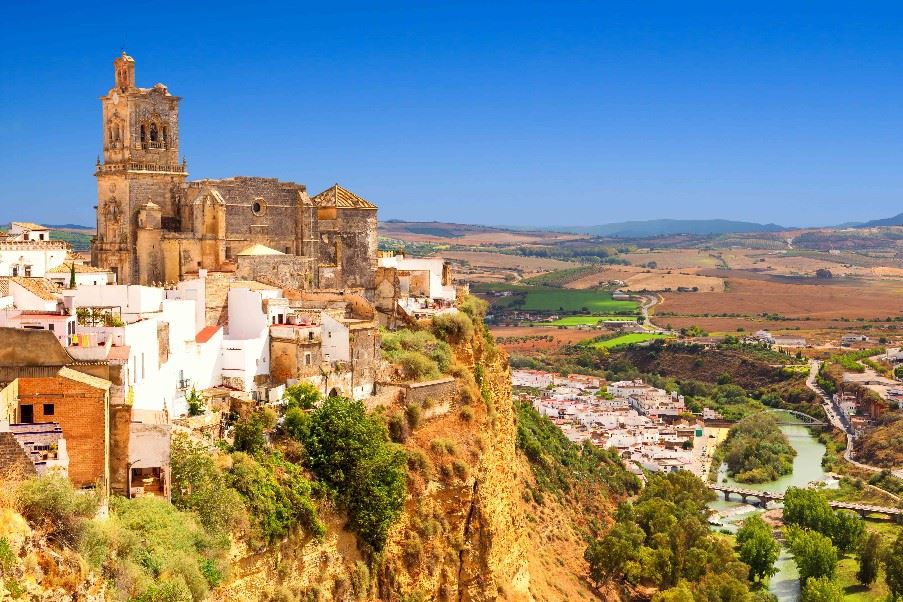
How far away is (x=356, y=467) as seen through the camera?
71.1 ft

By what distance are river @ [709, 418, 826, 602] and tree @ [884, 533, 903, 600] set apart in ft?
13.6

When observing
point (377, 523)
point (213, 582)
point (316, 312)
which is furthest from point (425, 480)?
point (213, 582)

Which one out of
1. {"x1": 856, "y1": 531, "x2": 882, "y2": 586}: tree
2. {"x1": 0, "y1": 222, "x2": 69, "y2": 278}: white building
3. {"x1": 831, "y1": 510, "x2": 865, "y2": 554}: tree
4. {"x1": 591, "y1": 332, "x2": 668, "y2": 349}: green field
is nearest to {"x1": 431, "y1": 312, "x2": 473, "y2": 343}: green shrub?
{"x1": 0, "y1": 222, "x2": 69, "y2": 278}: white building

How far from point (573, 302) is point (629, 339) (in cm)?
4113

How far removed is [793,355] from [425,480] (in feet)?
325

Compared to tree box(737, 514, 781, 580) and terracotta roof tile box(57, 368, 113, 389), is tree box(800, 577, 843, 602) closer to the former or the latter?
tree box(737, 514, 781, 580)

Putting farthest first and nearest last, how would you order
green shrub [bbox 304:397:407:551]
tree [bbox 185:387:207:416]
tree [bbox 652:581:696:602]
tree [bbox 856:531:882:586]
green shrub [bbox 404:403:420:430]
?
1. tree [bbox 856:531:882:586]
2. tree [bbox 652:581:696:602]
3. green shrub [bbox 404:403:420:430]
4. green shrub [bbox 304:397:407:551]
5. tree [bbox 185:387:207:416]

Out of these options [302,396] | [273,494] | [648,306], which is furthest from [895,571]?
[648,306]

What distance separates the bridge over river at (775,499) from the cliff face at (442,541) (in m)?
37.2

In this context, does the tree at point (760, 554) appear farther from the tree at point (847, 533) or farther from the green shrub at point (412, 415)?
the green shrub at point (412, 415)

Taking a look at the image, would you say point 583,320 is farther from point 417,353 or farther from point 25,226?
point 417,353

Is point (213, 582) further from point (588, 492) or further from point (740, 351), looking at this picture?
point (740, 351)

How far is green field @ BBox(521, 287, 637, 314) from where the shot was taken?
163375 millimetres

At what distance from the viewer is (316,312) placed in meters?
26.8
